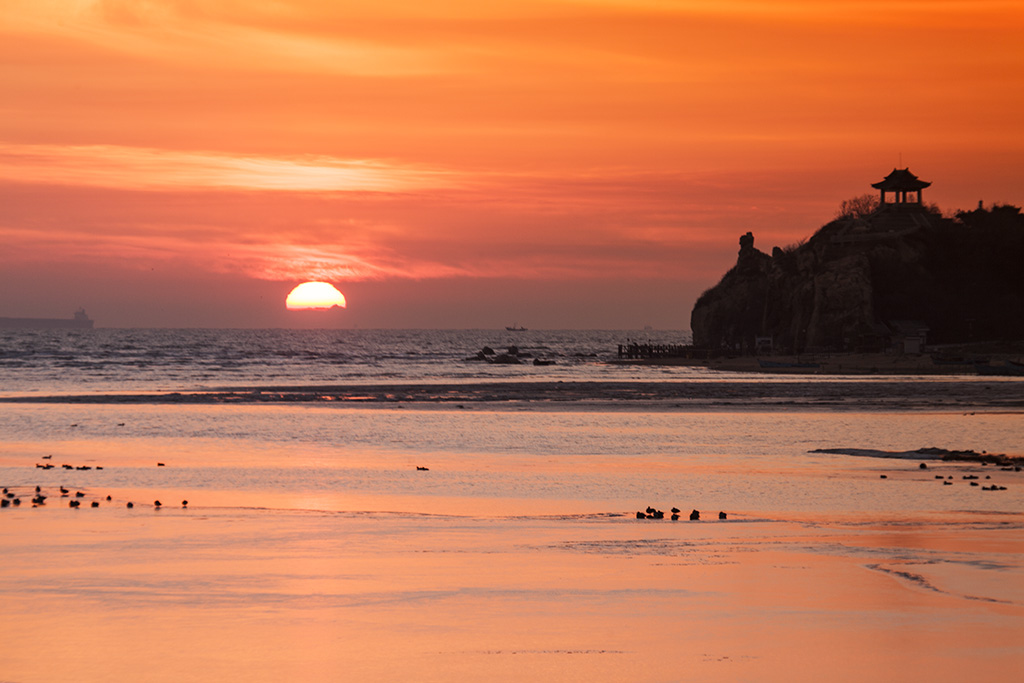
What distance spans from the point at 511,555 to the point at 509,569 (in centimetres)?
92

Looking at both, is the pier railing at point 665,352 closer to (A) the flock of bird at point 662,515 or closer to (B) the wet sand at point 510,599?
(A) the flock of bird at point 662,515

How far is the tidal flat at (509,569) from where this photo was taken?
31.0 ft

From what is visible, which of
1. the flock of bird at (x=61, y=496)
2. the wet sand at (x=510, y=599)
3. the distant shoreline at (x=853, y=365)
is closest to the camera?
the wet sand at (x=510, y=599)

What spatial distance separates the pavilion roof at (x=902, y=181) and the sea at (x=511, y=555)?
324ft

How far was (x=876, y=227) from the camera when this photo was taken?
123 meters

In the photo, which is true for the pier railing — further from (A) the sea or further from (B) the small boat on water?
(A) the sea

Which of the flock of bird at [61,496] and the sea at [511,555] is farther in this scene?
the flock of bird at [61,496]

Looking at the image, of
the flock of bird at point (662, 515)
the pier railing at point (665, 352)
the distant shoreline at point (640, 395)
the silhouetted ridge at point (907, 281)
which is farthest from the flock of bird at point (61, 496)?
the pier railing at point (665, 352)

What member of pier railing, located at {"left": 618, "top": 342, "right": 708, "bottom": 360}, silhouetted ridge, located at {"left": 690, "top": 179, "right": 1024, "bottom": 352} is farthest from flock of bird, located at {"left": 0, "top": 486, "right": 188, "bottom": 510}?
pier railing, located at {"left": 618, "top": 342, "right": 708, "bottom": 360}

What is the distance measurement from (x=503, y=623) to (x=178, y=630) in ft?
10.7

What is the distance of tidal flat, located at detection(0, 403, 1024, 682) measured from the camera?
9438 millimetres

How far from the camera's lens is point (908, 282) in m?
114

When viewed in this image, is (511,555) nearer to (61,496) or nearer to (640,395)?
(61,496)

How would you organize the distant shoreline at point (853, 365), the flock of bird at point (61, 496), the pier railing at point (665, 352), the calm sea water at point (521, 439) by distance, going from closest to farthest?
the flock of bird at point (61, 496) < the calm sea water at point (521, 439) < the distant shoreline at point (853, 365) < the pier railing at point (665, 352)
